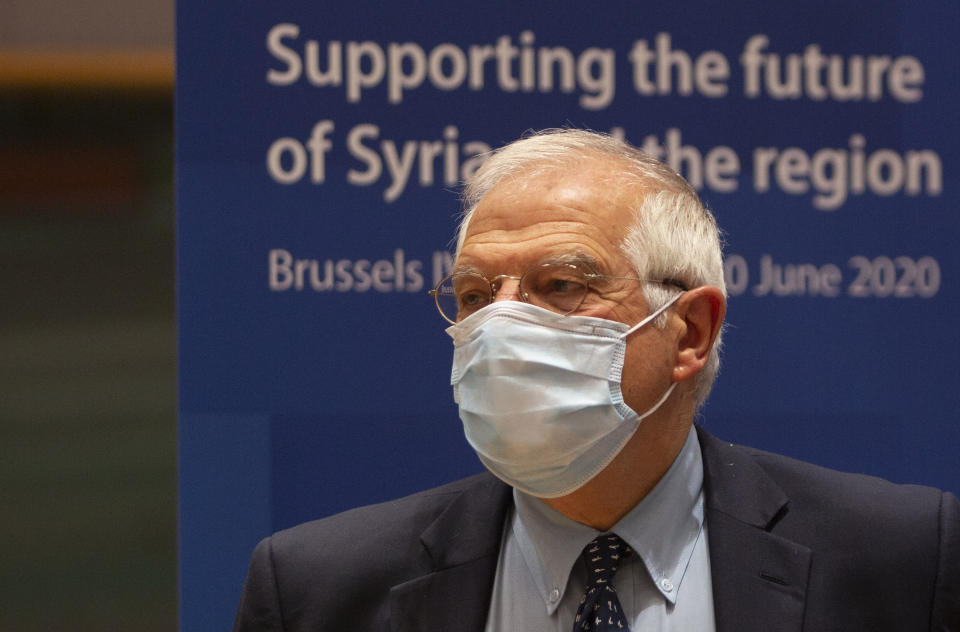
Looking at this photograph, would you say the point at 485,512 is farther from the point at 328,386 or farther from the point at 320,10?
the point at 320,10

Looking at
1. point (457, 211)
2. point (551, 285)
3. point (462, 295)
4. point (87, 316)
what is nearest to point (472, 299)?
point (462, 295)

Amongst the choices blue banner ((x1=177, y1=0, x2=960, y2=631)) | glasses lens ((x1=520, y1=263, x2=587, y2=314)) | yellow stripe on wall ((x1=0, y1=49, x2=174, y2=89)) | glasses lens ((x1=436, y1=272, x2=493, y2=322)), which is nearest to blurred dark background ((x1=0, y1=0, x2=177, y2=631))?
yellow stripe on wall ((x1=0, y1=49, x2=174, y2=89))

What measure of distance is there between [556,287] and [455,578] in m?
0.65

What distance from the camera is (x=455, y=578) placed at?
2.16 meters

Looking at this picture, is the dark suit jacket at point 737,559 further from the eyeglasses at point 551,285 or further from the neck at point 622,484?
the eyeglasses at point 551,285

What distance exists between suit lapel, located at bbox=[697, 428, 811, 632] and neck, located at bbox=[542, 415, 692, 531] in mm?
144

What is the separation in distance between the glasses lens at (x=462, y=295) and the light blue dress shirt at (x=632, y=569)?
44 centimetres

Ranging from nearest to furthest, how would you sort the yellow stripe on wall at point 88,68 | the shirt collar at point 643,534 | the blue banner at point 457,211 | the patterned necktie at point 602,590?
the patterned necktie at point 602,590 → the shirt collar at point 643,534 → the blue banner at point 457,211 → the yellow stripe on wall at point 88,68

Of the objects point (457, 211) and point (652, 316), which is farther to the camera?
point (457, 211)

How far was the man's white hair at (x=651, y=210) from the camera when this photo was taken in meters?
2.18

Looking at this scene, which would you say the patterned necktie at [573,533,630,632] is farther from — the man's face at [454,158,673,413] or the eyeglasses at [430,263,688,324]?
the eyeglasses at [430,263,688,324]

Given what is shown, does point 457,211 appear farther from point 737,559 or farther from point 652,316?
point 737,559

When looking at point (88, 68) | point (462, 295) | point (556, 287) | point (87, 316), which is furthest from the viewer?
point (87, 316)

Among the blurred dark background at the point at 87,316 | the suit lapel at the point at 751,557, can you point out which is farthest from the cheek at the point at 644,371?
the blurred dark background at the point at 87,316
